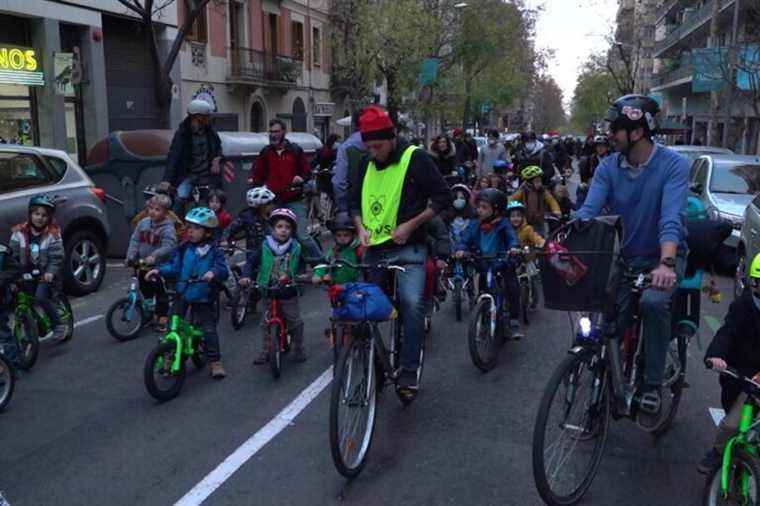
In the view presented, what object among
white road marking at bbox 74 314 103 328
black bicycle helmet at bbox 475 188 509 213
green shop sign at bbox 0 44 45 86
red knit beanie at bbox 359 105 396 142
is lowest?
white road marking at bbox 74 314 103 328

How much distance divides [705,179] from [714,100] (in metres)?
17.2

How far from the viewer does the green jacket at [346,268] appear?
5203mm

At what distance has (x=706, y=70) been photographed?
25016 mm

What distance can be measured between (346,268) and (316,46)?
112 ft

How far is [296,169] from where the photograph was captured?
9.25m

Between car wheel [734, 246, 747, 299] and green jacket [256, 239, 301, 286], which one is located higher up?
green jacket [256, 239, 301, 286]

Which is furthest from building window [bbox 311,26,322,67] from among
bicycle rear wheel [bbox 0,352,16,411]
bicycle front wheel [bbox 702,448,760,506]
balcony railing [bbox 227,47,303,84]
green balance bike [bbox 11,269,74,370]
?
bicycle front wheel [bbox 702,448,760,506]

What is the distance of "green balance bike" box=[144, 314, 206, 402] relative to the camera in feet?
18.6

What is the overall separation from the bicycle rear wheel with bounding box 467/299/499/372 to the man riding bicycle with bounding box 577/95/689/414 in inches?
79.0

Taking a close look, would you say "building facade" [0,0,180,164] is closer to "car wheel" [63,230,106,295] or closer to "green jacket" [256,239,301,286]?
"car wheel" [63,230,106,295]

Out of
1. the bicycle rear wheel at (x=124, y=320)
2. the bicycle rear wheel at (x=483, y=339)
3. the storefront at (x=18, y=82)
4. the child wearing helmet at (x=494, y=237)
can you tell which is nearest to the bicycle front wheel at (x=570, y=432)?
the bicycle rear wheel at (x=483, y=339)

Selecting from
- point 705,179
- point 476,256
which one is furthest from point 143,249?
point 705,179

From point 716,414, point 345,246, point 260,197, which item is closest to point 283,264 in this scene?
point 345,246

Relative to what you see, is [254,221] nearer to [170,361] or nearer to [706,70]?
[170,361]
